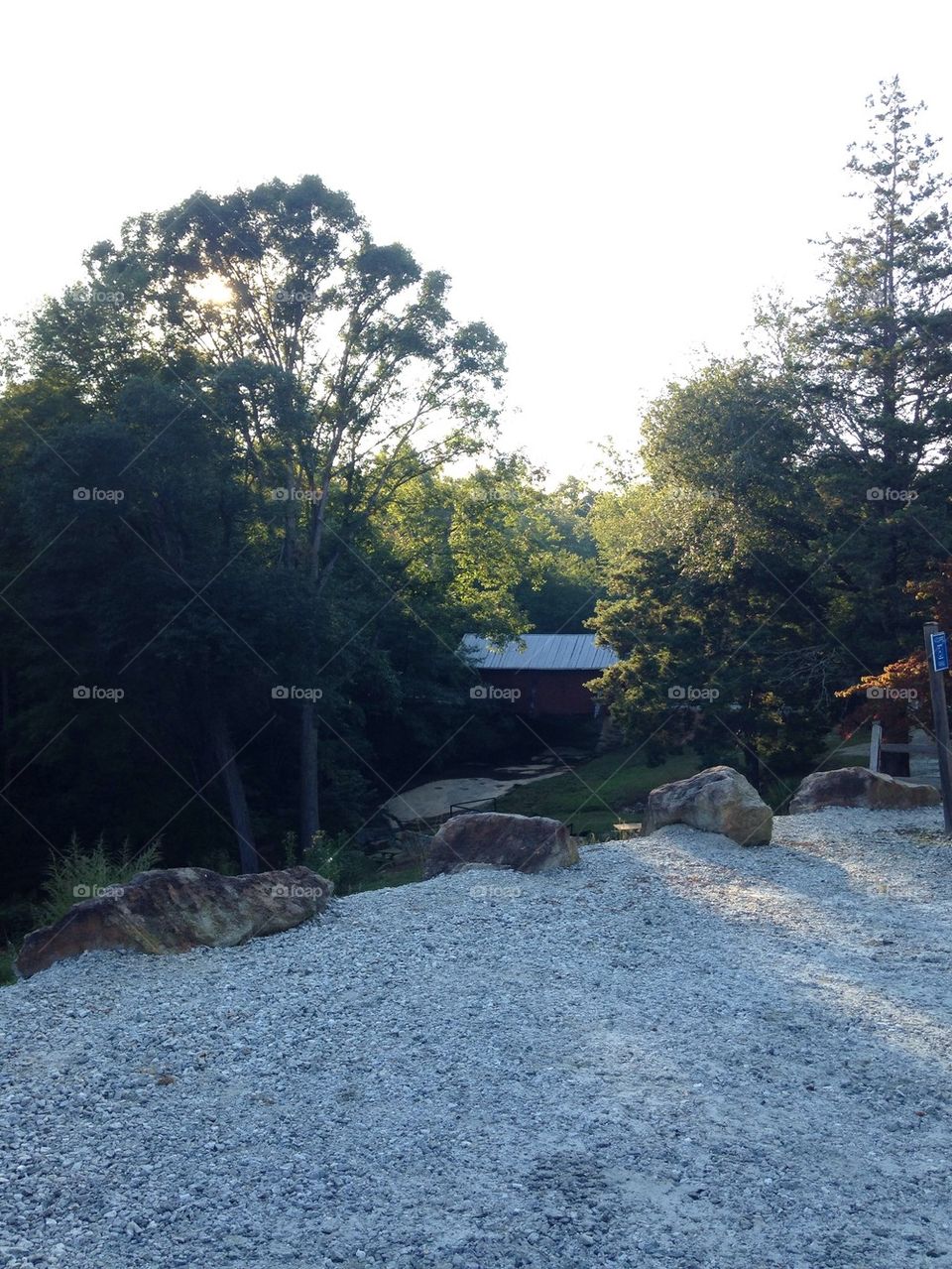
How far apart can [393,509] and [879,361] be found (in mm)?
11905

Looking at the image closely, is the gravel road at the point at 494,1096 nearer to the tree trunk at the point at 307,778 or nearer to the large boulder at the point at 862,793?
the large boulder at the point at 862,793

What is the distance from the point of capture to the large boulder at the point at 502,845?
11.3m

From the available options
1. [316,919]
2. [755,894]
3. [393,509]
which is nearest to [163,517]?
[393,509]

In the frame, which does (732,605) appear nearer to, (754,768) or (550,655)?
(754,768)

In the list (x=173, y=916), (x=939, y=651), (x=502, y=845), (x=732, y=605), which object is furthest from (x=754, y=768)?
(x=173, y=916)

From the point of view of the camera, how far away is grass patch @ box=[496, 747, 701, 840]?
24562mm

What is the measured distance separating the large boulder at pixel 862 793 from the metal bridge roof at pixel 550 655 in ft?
69.0

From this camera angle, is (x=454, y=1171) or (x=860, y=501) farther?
(x=860, y=501)

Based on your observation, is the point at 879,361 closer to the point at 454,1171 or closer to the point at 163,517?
the point at 163,517

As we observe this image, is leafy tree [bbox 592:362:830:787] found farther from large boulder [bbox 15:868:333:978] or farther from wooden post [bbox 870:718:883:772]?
large boulder [bbox 15:868:333:978]

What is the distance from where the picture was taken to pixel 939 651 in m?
13.3

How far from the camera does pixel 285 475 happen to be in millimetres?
22469

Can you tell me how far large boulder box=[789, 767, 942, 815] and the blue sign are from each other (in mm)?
2955

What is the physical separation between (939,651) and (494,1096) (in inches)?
367
